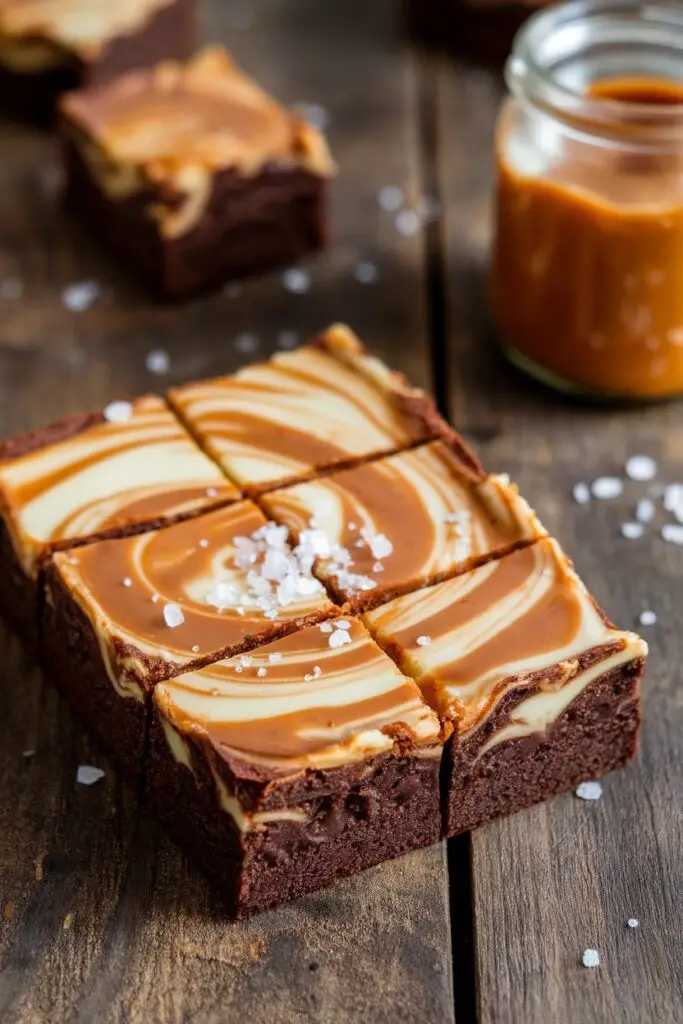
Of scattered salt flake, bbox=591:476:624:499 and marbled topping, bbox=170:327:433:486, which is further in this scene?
scattered salt flake, bbox=591:476:624:499

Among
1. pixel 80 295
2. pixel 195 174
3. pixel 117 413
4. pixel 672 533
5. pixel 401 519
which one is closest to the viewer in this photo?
pixel 401 519

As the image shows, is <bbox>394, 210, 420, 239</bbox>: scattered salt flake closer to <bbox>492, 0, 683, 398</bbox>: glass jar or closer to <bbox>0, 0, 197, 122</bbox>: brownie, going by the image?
<bbox>492, 0, 683, 398</bbox>: glass jar

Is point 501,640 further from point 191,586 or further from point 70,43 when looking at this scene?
point 70,43

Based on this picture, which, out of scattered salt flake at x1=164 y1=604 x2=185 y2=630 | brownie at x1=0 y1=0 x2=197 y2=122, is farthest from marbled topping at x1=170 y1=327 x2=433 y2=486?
brownie at x1=0 y1=0 x2=197 y2=122

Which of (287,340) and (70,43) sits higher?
(70,43)

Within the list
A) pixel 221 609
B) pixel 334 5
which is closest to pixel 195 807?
pixel 221 609

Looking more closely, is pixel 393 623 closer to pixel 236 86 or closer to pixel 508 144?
pixel 508 144

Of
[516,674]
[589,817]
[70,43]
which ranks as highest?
[70,43]

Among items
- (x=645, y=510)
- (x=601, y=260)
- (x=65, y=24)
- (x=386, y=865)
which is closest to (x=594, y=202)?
(x=601, y=260)
